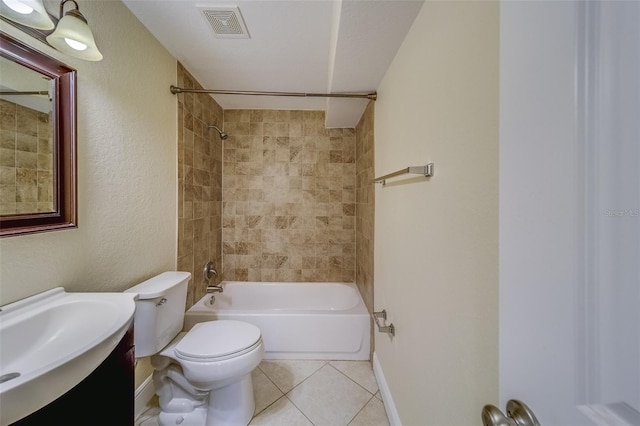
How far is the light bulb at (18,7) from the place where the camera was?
0.77m

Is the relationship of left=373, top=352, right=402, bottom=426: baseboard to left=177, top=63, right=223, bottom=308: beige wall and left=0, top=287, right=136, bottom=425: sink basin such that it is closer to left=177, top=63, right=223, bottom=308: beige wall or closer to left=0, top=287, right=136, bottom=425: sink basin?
left=0, top=287, right=136, bottom=425: sink basin

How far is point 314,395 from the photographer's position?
1.60 meters

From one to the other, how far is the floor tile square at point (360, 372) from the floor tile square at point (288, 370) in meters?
0.15

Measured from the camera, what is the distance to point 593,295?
28 centimetres

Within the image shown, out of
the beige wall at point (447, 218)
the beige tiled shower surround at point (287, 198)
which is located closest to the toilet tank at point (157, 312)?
the beige tiled shower surround at point (287, 198)

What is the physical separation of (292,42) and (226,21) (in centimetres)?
39

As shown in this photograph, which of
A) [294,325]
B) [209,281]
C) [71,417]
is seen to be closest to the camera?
[71,417]

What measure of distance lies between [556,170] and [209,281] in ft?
8.10

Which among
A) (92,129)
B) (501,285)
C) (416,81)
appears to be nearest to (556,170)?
(501,285)

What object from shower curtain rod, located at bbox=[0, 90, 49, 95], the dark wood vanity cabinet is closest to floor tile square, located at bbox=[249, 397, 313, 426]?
the dark wood vanity cabinet

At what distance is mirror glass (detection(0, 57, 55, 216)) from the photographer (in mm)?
831

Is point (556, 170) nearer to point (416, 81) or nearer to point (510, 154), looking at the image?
point (510, 154)

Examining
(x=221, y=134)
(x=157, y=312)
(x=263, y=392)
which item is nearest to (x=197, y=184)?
(x=221, y=134)

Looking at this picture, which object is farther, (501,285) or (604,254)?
(501,285)
